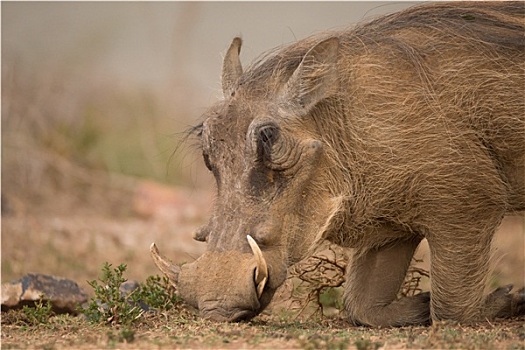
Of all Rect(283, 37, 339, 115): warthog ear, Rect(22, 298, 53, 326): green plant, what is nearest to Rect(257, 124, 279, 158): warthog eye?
Rect(283, 37, 339, 115): warthog ear

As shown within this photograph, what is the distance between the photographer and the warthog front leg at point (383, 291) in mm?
5211

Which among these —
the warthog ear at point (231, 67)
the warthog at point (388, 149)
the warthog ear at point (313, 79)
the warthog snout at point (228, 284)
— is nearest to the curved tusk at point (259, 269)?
the warthog snout at point (228, 284)

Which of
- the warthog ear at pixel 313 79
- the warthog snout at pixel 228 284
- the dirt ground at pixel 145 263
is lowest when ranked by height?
the dirt ground at pixel 145 263

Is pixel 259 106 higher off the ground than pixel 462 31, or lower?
lower

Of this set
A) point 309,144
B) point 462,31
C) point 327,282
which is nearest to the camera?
point 309,144

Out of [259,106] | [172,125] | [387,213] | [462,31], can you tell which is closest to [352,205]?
[387,213]

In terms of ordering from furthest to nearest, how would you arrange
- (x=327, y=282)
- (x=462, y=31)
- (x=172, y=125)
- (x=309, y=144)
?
1. (x=172, y=125)
2. (x=327, y=282)
3. (x=462, y=31)
4. (x=309, y=144)

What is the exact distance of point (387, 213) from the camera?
5062 mm

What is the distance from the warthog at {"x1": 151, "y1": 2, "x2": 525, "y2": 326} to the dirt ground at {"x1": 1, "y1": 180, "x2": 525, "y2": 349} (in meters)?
0.31

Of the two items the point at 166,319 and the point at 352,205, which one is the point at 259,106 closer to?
the point at 352,205

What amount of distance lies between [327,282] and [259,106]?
54.4 inches

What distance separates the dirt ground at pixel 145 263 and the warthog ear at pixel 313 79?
0.92 metres

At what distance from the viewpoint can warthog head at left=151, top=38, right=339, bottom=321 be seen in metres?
4.38

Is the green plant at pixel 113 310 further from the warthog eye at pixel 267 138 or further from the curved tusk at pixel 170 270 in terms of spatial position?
the warthog eye at pixel 267 138
